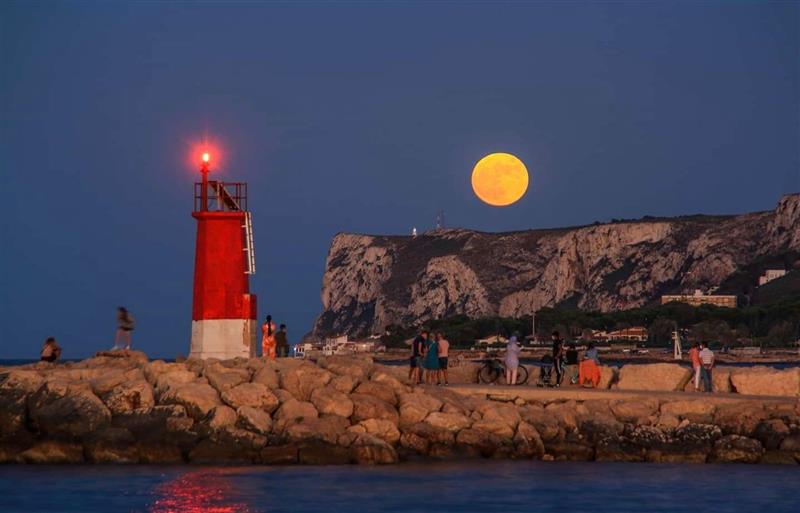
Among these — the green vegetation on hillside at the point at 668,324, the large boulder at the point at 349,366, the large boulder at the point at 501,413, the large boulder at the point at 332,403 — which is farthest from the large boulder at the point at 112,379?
the green vegetation on hillside at the point at 668,324

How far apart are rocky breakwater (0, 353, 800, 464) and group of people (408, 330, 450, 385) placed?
3003 millimetres

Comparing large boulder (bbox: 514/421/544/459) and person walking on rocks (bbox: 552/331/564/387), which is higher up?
person walking on rocks (bbox: 552/331/564/387)

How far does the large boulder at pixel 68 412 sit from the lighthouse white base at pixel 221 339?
6.30m

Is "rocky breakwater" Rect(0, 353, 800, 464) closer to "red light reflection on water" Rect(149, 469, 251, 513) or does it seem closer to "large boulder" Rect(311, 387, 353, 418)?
"large boulder" Rect(311, 387, 353, 418)

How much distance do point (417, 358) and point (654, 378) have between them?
213 inches

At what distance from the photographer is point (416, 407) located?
1038 inches

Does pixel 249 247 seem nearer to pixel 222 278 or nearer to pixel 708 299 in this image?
pixel 222 278

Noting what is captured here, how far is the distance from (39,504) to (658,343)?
102 meters

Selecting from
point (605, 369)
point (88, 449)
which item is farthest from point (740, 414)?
point (88, 449)

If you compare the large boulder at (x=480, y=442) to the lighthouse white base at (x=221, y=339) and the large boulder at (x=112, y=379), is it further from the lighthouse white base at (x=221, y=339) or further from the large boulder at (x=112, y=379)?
the lighthouse white base at (x=221, y=339)

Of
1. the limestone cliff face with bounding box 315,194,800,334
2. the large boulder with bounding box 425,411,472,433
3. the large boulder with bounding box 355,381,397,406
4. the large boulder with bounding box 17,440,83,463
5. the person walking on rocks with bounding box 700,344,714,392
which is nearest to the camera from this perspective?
the large boulder with bounding box 17,440,83,463

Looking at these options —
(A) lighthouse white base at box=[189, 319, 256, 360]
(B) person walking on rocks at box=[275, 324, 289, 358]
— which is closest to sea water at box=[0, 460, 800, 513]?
(A) lighthouse white base at box=[189, 319, 256, 360]

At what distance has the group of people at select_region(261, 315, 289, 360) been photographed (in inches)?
1340

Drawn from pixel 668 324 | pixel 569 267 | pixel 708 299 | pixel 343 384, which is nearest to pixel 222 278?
pixel 343 384
